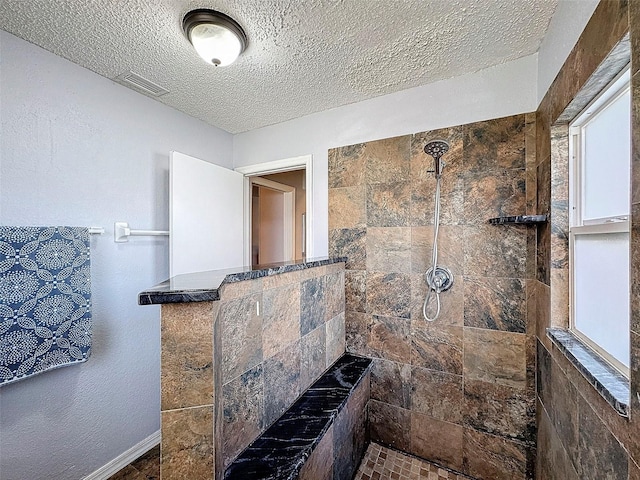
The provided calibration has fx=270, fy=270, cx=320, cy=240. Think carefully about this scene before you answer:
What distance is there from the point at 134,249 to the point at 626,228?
2.23 metres

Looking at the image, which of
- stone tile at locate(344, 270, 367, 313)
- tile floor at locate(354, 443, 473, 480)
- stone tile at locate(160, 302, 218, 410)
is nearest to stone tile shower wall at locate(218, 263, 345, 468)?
stone tile at locate(160, 302, 218, 410)

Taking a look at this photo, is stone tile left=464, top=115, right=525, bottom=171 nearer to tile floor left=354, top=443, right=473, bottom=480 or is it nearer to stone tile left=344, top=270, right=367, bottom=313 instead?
stone tile left=344, top=270, right=367, bottom=313

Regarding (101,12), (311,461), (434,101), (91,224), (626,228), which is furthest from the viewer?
(434,101)

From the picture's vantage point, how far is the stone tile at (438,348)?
1532 mm

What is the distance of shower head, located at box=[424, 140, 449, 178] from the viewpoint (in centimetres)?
151

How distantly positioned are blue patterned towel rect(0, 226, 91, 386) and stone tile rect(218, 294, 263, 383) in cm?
98

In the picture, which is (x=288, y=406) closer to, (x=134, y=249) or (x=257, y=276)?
(x=257, y=276)

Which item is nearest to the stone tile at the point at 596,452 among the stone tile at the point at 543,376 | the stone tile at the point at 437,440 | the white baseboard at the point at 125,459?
the stone tile at the point at 543,376

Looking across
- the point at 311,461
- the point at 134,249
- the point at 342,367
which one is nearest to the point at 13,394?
the point at 134,249

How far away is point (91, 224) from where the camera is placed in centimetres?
149

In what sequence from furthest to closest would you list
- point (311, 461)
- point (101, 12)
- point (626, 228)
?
point (101, 12) → point (311, 461) → point (626, 228)

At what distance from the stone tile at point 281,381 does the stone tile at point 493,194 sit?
1.18m

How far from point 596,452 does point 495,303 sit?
2.40 ft

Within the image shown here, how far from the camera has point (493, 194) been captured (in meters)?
1.45
